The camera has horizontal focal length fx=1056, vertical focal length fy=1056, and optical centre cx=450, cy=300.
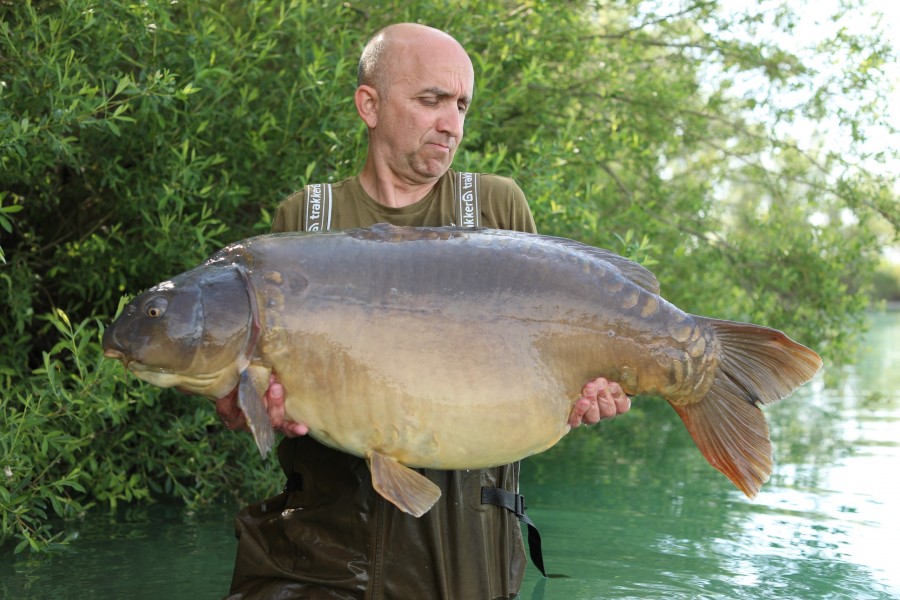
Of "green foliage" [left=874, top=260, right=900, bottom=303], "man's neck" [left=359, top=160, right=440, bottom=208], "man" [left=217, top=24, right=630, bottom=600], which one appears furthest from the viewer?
"green foliage" [left=874, top=260, right=900, bottom=303]

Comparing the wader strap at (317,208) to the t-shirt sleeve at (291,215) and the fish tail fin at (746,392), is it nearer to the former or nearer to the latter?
the t-shirt sleeve at (291,215)

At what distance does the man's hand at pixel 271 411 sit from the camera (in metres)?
2.88

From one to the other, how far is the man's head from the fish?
0.51 meters

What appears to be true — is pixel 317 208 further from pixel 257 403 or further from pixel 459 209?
pixel 257 403

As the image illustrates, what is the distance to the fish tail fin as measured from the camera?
10.1ft

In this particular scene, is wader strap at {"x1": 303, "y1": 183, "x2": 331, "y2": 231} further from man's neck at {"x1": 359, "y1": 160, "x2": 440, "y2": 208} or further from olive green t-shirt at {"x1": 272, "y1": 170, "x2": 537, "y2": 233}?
man's neck at {"x1": 359, "y1": 160, "x2": 440, "y2": 208}

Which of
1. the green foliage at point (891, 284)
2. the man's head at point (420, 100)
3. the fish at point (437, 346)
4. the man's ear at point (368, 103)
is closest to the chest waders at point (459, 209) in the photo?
the man's head at point (420, 100)

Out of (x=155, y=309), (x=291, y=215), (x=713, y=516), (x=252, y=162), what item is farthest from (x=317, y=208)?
(x=713, y=516)

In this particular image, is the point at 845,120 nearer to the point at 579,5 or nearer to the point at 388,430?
the point at 579,5

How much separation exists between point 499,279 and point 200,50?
339 cm

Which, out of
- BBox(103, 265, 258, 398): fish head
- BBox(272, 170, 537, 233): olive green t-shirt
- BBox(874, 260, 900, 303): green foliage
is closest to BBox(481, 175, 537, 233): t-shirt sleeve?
BBox(272, 170, 537, 233): olive green t-shirt

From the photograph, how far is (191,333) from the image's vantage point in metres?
2.83

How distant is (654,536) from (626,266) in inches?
133

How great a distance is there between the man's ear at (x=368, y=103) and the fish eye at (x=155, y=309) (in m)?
1.13
